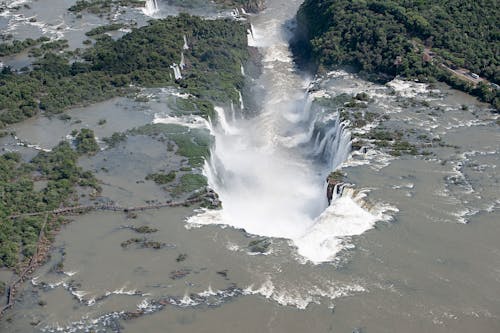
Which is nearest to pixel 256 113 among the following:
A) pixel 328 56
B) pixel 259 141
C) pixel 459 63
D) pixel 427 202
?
pixel 259 141

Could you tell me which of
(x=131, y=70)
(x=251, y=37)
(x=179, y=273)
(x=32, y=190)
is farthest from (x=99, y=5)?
(x=179, y=273)

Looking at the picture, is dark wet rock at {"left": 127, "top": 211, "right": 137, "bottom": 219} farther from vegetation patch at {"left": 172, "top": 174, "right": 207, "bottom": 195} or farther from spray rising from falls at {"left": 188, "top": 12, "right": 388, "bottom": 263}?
spray rising from falls at {"left": 188, "top": 12, "right": 388, "bottom": 263}

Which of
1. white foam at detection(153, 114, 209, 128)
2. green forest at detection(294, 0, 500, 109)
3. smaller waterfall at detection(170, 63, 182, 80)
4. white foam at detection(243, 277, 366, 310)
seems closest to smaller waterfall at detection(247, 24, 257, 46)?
green forest at detection(294, 0, 500, 109)

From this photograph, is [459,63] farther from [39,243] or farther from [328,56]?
[39,243]

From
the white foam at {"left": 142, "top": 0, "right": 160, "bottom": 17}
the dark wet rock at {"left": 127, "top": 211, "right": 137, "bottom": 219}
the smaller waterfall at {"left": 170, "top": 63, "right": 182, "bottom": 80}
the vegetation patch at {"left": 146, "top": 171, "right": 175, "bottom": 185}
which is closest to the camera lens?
the dark wet rock at {"left": 127, "top": 211, "right": 137, "bottom": 219}

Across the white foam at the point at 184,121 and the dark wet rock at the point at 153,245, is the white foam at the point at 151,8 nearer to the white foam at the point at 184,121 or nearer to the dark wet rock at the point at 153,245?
the white foam at the point at 184,121
